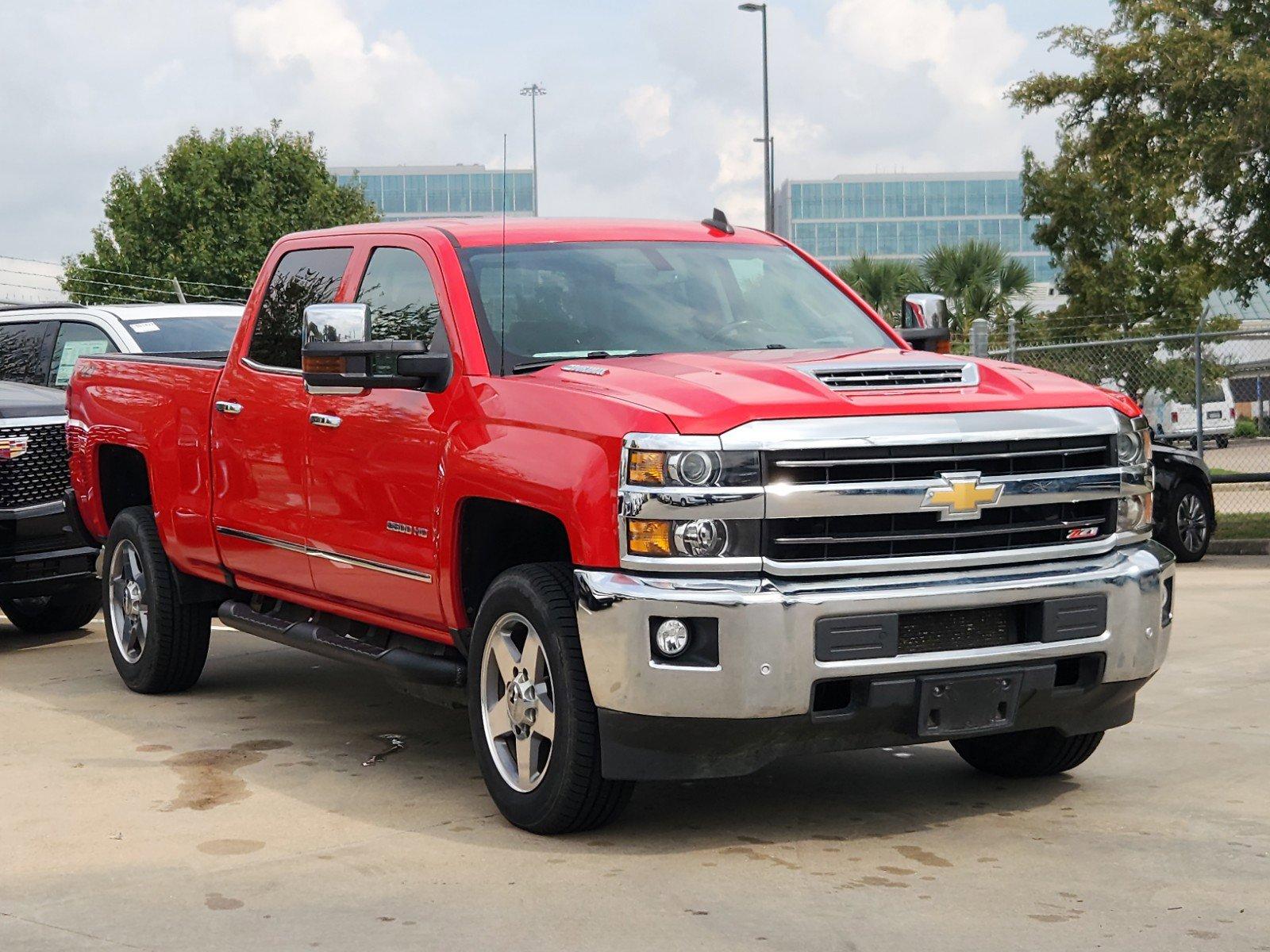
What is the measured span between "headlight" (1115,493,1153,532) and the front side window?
816 cm

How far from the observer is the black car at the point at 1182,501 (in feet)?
46.6

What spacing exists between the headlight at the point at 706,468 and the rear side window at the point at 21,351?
8333 mm

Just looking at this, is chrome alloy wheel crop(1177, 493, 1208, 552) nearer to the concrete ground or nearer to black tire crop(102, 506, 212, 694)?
the concrete ground

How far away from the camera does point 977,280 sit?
37031mm

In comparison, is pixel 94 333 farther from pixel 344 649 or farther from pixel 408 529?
pixel 408 529

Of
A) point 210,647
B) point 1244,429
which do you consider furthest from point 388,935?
point 1244,429

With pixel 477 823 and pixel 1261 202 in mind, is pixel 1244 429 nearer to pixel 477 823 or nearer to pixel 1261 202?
pixel 1261 202

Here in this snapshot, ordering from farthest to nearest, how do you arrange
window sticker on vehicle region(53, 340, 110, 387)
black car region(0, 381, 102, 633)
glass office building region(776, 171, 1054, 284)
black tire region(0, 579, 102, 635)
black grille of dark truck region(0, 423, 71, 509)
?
1. glass office building region(776, 171, 1054, 284)
2. window sticker on vehicle region(53, 340, 110, 387)
3. black tire region(0, 579, 102, 635)
4. black grille of dark truck region(0, 423, 71, 509)
5. black car region(0, 381, 102, 633)

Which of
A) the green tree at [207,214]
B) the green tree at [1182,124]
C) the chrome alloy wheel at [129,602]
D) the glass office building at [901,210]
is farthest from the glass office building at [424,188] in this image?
the chrome alloy wheel at [129,602]

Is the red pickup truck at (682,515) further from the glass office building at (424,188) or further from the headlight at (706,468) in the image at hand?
the glass office building at (424,188)

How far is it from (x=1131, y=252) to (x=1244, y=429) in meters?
16.0

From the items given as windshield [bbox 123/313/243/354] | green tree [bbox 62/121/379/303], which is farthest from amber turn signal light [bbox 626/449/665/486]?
green tree [bbox 62/121/379/303]

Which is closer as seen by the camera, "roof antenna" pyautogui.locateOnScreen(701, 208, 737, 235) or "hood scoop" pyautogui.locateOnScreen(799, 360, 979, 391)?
"hood scoop" pyautogui.locateOnScreen(799, 360, 979, 391)

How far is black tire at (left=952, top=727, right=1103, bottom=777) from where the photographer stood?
6188 mm
